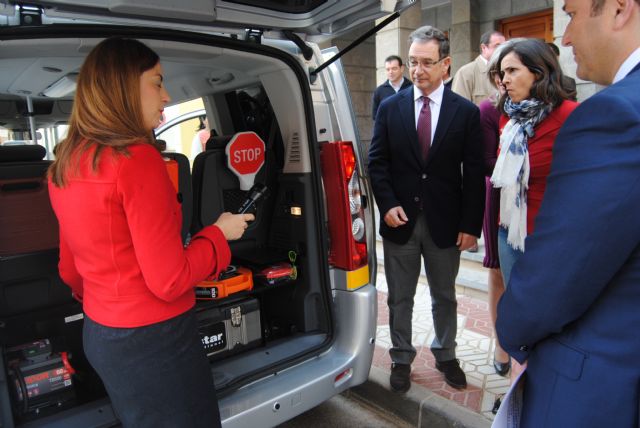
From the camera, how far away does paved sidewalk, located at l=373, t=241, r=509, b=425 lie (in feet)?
9.40

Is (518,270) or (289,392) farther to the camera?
(289,392)

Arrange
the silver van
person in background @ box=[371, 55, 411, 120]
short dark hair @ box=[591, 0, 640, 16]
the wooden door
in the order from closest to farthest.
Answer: short dark hair @ box=[591, 0, 640, 16] < the silver van < person in background @ box=[371, 55, 411, 120] < the wooden door

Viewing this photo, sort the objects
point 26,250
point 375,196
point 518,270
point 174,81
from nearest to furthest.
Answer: point 518,270
point 26,250
point 375,196
point 174,81

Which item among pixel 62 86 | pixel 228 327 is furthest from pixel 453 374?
pixel 62 86

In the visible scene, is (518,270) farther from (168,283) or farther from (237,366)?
(237,366)

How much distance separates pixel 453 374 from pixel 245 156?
5.64ft

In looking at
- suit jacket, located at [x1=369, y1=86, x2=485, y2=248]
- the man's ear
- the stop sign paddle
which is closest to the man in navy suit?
the man's ear

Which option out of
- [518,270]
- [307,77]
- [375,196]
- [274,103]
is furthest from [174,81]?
[518,270]

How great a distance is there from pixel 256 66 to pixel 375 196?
94 centimetres

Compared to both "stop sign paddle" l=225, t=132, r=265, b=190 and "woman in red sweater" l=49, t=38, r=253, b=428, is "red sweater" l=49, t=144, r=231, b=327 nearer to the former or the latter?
"woman in red sweater" l=49, t=38, r=253, b=428

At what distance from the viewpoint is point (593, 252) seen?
38.6 inches

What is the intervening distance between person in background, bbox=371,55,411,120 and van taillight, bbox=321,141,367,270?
13.1ft

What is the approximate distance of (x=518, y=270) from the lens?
1161 millimetres

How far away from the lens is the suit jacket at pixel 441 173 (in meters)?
2.68
